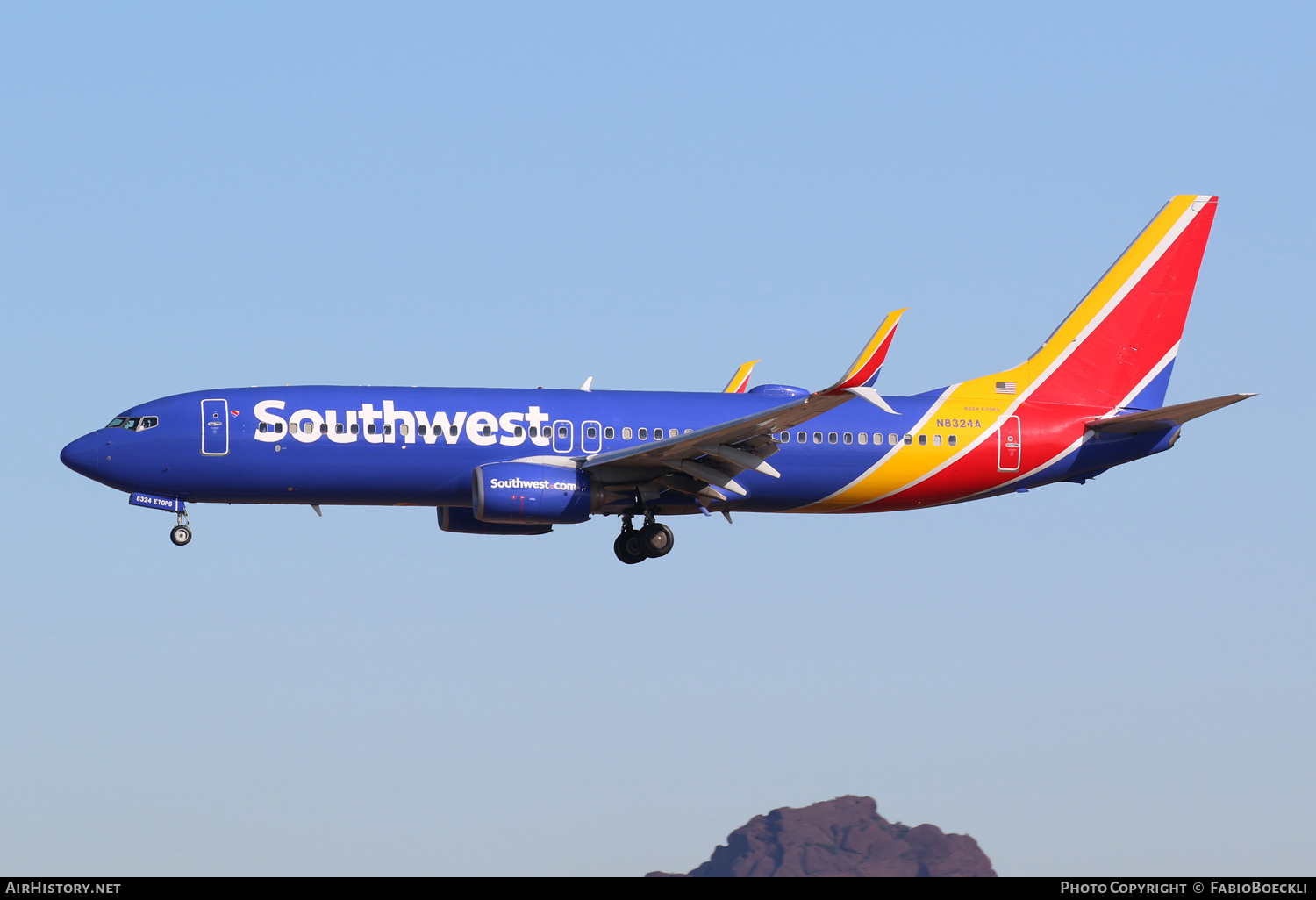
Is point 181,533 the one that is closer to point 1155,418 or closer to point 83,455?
point 83,455

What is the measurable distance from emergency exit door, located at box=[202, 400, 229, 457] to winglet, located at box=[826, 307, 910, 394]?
17014mm

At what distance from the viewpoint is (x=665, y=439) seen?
46.8 meters

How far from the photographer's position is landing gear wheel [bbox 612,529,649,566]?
4809 cm

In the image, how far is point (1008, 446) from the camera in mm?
49969

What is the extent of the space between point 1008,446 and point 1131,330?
258 inches

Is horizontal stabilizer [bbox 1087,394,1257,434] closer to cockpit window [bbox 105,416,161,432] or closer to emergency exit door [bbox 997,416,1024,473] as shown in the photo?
emergency exit door [bbox 997,416,1024,473]

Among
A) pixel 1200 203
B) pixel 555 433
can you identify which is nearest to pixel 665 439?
pixel 555 433

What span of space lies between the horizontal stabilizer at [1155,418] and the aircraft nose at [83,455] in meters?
29.4

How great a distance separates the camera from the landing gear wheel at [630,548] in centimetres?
4809

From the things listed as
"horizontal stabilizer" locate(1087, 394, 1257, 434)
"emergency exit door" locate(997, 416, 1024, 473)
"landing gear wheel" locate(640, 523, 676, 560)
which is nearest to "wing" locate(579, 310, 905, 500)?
"landing gear wheel" locate(640, 523, 676, 560)

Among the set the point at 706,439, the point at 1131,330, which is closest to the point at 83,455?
the point at 706,439
